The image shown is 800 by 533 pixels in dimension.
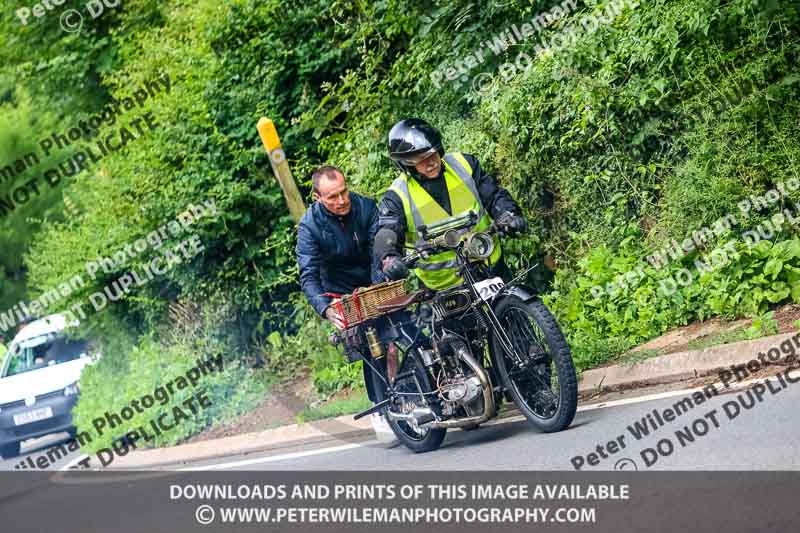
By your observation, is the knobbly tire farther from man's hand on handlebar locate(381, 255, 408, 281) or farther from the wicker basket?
man's hand on handlebar locate(381, 255, 408, 281)

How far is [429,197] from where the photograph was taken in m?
7.96

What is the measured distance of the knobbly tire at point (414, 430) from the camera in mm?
8109

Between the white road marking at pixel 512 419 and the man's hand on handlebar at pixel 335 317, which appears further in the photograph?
the man's hand on handlebar at pixel 335 317

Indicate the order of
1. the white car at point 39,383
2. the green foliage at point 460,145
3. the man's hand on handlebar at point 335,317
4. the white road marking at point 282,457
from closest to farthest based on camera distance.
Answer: the man's hand on handlebar at point 335,317 → the green foliage at point 460,145 → the white road marking at point 282,457 → the white car at point 39,383

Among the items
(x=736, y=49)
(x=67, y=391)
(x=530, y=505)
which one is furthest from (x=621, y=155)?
(x=67, y=391)

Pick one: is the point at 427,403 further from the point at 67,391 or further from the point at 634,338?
the point at 67,391

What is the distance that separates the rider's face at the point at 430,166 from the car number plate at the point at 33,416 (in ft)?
40.3

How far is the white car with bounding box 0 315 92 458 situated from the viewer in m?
18.5

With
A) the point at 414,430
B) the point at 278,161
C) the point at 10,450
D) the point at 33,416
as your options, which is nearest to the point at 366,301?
the point at 414,430

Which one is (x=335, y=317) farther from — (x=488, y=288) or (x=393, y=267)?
(x=488, y=288)

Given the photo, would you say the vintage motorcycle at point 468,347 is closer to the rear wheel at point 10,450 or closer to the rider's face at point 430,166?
the rider's face at point 430,166

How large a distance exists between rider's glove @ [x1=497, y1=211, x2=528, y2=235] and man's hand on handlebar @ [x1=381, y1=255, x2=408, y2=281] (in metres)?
0.66

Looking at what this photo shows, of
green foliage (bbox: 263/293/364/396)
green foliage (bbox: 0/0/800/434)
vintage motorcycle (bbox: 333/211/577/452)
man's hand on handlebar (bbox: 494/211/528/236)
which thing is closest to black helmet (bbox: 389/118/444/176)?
vintage motorcycle (bbox: 333/211/577/452)

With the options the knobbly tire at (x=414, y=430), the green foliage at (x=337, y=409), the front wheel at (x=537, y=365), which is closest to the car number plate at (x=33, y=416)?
the green foliage at (x=337, y=409)
